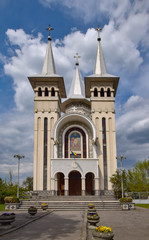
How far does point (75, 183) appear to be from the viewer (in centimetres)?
3136

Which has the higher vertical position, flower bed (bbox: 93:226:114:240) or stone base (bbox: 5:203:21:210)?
flower bed (bbox: 93:226:114:240)

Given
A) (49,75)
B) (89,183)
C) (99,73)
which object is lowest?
(89,183)

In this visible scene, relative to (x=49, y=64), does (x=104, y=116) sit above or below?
below

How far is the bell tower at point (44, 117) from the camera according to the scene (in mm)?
30719

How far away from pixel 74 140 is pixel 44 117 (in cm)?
548

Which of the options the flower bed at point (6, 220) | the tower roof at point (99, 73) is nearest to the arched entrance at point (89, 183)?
the tower roof at point (99, 73)

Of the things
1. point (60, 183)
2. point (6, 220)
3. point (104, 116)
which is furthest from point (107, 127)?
point (6, 220)

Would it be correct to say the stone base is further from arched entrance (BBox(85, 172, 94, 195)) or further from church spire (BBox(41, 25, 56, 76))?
church spire (BBox(41, 25, 56, 76))

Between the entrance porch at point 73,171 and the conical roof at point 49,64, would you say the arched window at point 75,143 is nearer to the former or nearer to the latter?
the entrance porch at point 73,171

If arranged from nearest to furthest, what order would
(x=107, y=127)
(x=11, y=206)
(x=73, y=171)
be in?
(x=11, y=206), (x=73, y=171), (x=107, y=127)

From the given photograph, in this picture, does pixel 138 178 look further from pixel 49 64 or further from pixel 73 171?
pixel 49 64

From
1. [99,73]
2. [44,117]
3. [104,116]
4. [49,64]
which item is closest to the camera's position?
[44,117]

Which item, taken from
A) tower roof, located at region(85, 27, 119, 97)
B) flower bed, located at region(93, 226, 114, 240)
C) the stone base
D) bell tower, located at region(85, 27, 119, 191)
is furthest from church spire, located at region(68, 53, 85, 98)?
flower bed, located at region(93, 226, 114, 240)

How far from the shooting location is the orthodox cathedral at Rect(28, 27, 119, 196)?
29297 millimetres
